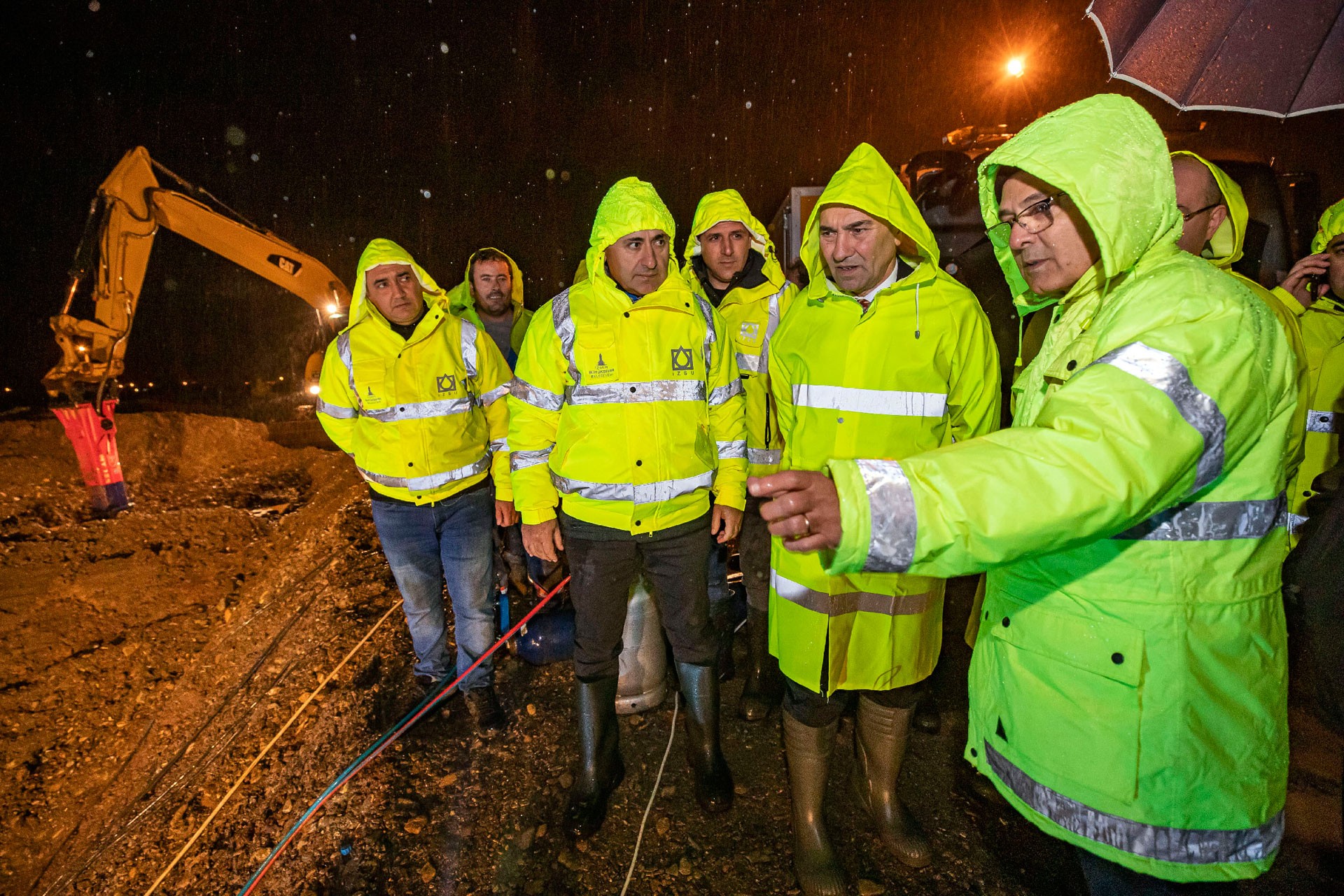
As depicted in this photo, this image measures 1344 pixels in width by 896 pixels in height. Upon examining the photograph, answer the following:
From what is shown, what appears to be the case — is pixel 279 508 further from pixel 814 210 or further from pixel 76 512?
pixel 814 210

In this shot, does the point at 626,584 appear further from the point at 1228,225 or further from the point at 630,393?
the point at 1228,225

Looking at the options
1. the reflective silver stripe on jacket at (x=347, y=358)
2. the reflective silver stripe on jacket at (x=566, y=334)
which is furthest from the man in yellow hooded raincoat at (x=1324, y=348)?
the reflective silver stripe on jacket at (x=347, y=358)

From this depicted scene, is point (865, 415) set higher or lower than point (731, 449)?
higher

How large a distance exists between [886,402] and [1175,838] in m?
1.44

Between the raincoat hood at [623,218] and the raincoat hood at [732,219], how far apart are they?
82 cm

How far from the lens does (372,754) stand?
300 cm

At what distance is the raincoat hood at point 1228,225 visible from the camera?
2.41 metres

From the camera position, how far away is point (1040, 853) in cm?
249

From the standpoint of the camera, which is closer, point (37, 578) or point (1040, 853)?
point (1040, 853)

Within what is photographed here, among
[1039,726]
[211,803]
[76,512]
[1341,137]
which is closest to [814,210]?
[1039,726]

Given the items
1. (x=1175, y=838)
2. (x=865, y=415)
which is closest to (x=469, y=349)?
(x=865, y=415)

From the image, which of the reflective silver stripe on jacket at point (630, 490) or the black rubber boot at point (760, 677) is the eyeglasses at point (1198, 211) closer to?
the reflective silver stripe on jacket at point (630, 490)

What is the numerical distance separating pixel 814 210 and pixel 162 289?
33.8 m

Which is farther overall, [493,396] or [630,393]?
[493,396]
